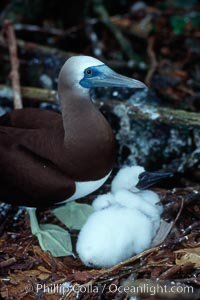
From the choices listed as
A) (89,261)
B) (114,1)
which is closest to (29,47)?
(114,1)

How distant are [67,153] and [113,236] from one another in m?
0.52

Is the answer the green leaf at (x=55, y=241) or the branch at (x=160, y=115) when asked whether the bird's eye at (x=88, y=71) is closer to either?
the branch at (x=160, y=115)

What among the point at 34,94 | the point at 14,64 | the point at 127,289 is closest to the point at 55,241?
the point at 127,289

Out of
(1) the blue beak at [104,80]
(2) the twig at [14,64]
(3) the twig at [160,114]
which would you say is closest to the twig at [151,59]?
(3) the twig at [160,114]

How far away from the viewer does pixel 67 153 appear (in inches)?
127

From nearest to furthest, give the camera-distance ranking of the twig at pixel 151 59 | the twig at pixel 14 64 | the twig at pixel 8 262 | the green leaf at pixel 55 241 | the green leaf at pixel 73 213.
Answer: the twig at pixel 8 262 → the green leaf at pixel 55 241 → the green leaf at pixel 73 213 → the twig at pixel 14 64 → the twig at pixel 151 59

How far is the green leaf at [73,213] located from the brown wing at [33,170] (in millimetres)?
334

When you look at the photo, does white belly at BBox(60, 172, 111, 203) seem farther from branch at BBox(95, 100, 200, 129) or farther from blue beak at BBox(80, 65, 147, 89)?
branch at BBox(95, 100, 200, 129)

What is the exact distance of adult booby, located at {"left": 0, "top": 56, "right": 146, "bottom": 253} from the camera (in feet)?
10.4

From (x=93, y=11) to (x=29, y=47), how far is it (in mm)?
1006

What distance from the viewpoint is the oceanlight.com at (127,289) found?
2678mm

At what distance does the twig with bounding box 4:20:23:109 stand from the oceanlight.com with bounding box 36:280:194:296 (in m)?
1.59

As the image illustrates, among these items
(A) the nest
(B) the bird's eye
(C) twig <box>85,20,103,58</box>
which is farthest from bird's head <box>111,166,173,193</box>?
(C) twig <box>85,20,103,58</box>

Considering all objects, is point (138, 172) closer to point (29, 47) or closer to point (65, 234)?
point (65, 234)
